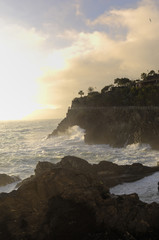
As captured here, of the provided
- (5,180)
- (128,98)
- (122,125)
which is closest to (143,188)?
(5,180)

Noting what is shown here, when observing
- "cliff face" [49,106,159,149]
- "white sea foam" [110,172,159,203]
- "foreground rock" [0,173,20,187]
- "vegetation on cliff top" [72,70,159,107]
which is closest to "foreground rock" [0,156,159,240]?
"white sea foam" [110,172,159,203]

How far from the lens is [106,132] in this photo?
66.3 metres

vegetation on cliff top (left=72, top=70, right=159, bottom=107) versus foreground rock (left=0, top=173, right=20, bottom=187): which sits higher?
vegetation on cliff top (left=72, top=70, right=159, bottom=107)

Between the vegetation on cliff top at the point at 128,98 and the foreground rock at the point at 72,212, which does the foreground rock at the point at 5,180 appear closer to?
the foreground rock at the point at 72,212

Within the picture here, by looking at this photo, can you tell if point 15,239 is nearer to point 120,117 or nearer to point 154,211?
point 154,211

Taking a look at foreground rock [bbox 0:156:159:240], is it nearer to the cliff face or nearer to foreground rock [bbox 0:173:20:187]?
foreground rock [bbox 0:173:20:187]

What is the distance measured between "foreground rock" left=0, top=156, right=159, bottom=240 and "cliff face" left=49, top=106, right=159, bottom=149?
118ft

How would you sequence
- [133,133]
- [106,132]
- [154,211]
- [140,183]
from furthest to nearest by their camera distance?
1. [106,132]
2. [133,133]
3. [140,183]
4. [154,211]

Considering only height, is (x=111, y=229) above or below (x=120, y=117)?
below

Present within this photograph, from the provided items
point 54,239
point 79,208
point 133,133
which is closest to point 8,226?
point 54,239

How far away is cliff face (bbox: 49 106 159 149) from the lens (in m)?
56.3

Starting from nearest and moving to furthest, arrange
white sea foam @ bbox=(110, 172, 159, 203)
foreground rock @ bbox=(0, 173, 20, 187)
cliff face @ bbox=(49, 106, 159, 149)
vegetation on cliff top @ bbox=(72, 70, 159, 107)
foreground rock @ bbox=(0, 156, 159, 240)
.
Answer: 1. foreground rock @ bbox=(0, 156, 159, 240)
2. white sea foam @ bbox=(110, 172, 159, 203)
3. foreground rock @ bbox=(0, 173, 20, 187)
4. cliff face @ bbox=(49, 106, 159, 149)
5. vegetation on cliff top @ bbox=(72, 70, 159, 107)

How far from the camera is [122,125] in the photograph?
6391 centimetres

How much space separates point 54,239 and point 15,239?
2373mm
